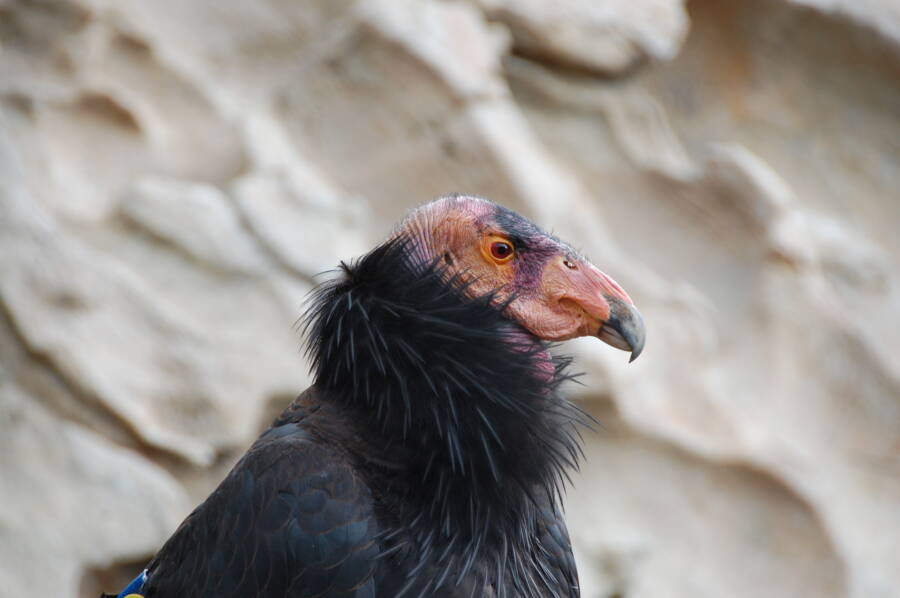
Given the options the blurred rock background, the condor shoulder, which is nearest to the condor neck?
the condor shoulder

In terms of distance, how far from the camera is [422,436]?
1.45 m

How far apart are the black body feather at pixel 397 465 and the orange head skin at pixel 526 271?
3 centimetres

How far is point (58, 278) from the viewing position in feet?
9.66

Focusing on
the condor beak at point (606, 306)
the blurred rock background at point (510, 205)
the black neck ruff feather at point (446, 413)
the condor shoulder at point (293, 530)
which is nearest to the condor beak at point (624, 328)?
the condor beak at point (606, 306)

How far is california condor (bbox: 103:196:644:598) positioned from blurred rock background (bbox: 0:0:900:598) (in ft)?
5.00

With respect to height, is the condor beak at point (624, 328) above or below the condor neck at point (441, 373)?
above

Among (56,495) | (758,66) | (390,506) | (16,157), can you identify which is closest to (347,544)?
(390,506)

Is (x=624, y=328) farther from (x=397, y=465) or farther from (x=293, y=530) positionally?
(x=293, y=530)

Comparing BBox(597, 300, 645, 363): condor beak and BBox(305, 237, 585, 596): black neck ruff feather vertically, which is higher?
BBox(597, 300, 645, 363): condor beak

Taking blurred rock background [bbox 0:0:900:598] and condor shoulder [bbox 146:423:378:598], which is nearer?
condor shoulder [bbox 146:423:378:598]

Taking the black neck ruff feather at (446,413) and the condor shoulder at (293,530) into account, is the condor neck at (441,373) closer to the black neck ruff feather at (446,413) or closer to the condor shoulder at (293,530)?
the black neck ruff feather at (446,413)

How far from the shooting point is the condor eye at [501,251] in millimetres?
1544

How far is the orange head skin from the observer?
1.50m

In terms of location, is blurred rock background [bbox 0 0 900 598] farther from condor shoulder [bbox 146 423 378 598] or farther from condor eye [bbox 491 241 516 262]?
condor eye [bbox 491 241 516 262]
